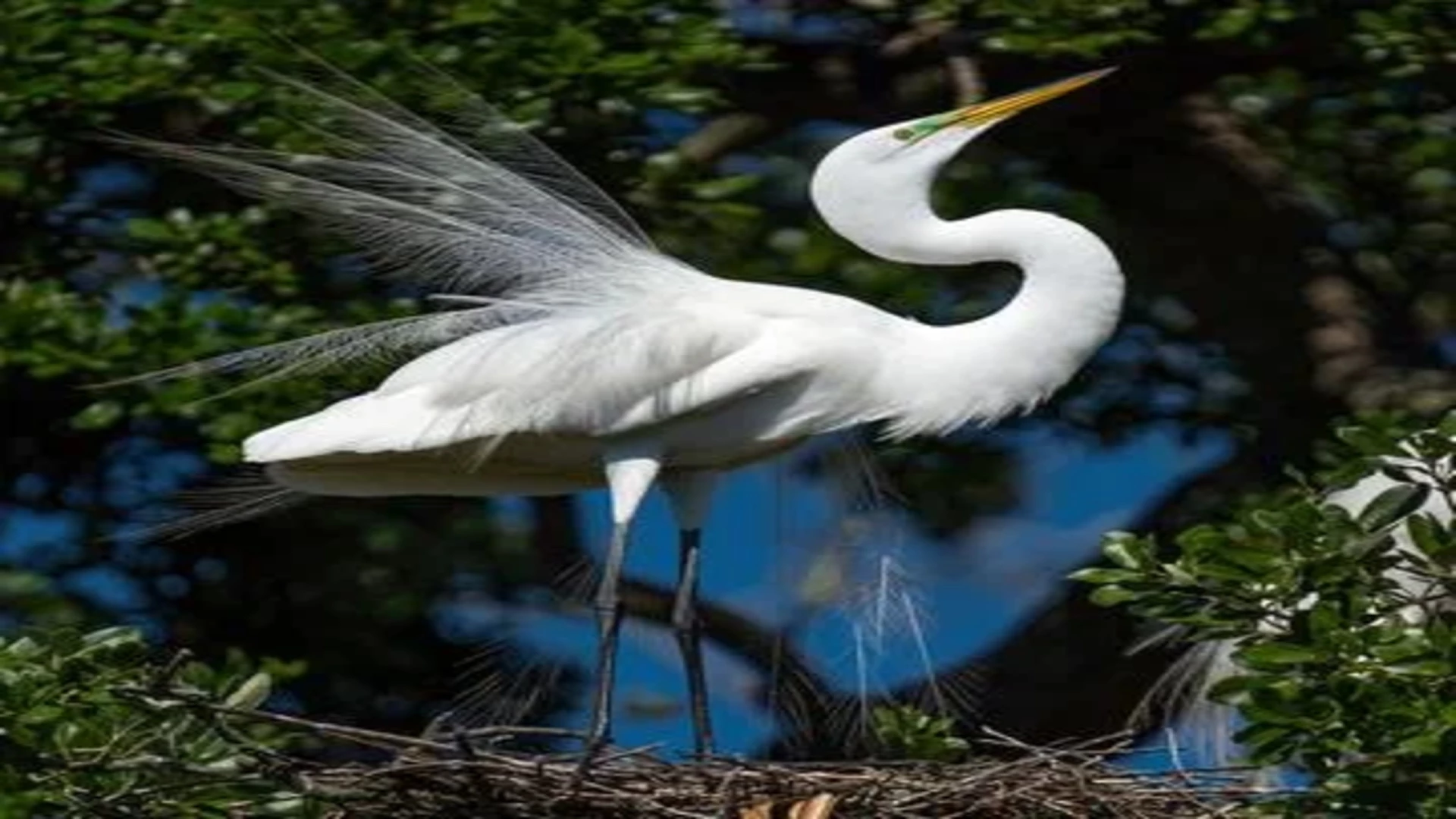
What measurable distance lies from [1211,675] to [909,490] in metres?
0.58

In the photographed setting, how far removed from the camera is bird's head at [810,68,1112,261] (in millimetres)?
5844

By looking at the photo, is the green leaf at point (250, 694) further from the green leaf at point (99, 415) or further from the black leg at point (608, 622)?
the green leaf at point (99, 415)

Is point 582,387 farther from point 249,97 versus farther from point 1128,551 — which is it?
point 249,97

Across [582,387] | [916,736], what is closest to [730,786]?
[916,736]

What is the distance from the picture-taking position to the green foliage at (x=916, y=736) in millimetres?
5723

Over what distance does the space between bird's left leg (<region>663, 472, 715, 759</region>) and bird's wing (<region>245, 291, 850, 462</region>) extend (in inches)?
7.0

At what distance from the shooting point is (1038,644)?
7.46 meters

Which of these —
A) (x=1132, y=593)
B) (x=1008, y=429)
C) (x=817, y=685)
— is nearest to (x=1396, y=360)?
(x=1008, y=429)

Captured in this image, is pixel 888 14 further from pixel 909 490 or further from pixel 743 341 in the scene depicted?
pixel 743 341

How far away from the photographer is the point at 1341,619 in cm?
495

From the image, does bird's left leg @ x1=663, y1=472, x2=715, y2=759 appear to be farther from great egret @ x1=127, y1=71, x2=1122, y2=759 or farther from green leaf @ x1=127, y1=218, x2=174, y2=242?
green leaf @ x1=127, y1=218, x2=174, y2=242

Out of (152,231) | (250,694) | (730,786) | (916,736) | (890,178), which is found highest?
(890,178)

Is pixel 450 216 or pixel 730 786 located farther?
pixel 450 216

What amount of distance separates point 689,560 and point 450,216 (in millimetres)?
474
